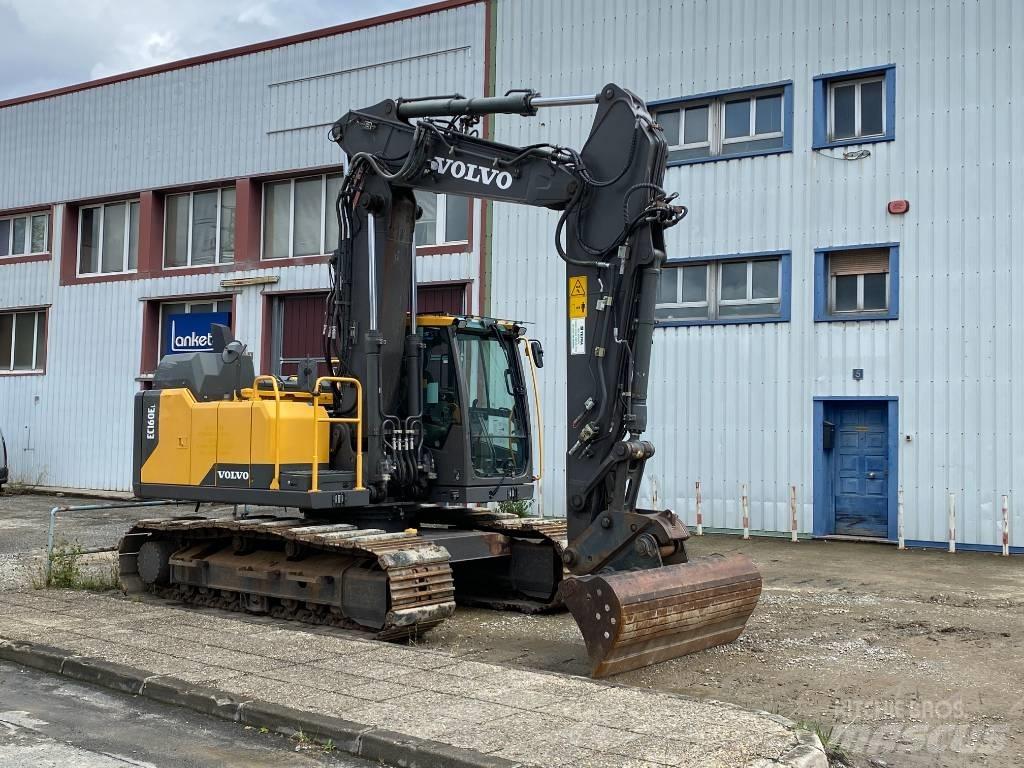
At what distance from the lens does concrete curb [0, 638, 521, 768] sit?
5.80 m

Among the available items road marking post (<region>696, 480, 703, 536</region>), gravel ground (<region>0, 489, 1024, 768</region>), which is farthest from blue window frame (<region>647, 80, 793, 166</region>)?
gravel ground (<region>0, 489, 1024, 768</region>)

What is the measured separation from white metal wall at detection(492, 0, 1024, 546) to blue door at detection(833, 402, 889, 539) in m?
0.43

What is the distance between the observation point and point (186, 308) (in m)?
25.0

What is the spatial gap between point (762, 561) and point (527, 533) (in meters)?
5.43

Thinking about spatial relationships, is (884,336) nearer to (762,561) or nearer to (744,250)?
(744,250)

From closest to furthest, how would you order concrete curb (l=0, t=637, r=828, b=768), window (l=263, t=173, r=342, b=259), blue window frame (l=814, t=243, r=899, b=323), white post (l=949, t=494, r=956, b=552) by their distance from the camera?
concrete curb (l=0, t=637, r=828, b=768) < white post (l=949, t=494, r=956, b=552) < blue window frame (l=814, t=243, r=899, b=323) < window (l=263, t=173, r=342, b=259)

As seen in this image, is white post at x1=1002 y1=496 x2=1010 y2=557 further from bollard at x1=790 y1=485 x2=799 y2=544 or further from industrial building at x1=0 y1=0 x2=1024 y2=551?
bollard at x1=790 y1=485 x2=799 y2=544

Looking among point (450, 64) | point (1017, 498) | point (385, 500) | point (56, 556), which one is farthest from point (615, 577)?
point (450, 64)

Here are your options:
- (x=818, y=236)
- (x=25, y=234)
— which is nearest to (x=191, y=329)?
(x=25, y=234)

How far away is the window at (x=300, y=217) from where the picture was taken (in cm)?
2286

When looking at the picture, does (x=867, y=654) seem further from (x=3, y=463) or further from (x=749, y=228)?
(x=3, y=463)

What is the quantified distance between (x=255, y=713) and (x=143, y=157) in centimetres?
2118

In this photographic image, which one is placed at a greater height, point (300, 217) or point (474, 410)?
point (300, 217)

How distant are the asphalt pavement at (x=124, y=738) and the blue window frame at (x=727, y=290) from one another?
1245 centimetres
